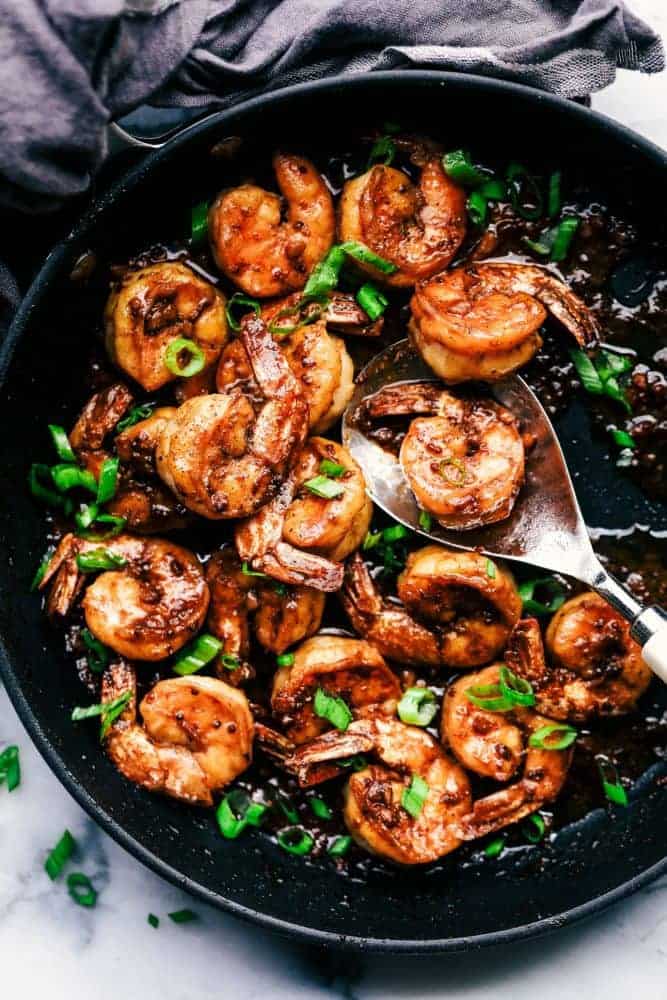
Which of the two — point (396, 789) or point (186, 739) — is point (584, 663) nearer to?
point (396, 789)

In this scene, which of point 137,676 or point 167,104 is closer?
point 167,104

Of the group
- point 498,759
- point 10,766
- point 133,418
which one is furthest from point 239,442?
point 10,766

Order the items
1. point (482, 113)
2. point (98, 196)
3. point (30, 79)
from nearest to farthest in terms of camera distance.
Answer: point (30, 79)
point (98, 196)
point (482, 113)

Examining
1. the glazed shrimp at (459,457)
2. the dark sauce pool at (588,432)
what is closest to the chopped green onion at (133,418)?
the dark sauce pool at (588,432)

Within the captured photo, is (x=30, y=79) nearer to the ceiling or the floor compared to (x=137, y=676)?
nearer to the ceiling

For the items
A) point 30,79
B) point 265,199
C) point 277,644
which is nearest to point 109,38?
point 30,79

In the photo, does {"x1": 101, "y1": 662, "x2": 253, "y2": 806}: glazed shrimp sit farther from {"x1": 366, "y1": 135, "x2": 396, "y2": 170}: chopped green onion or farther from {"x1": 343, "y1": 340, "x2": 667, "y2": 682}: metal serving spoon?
{"x1": 366, "y1": 135, "x2": 396, "y2": 170}: chopped green onion

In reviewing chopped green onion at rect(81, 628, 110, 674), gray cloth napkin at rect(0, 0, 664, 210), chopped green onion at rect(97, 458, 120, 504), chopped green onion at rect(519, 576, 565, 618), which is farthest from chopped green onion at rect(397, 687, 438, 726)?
gray cloth napkin at rect(0, 0, 664, 210)

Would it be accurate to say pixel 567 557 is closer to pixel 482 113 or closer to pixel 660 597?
pixel 660 597
